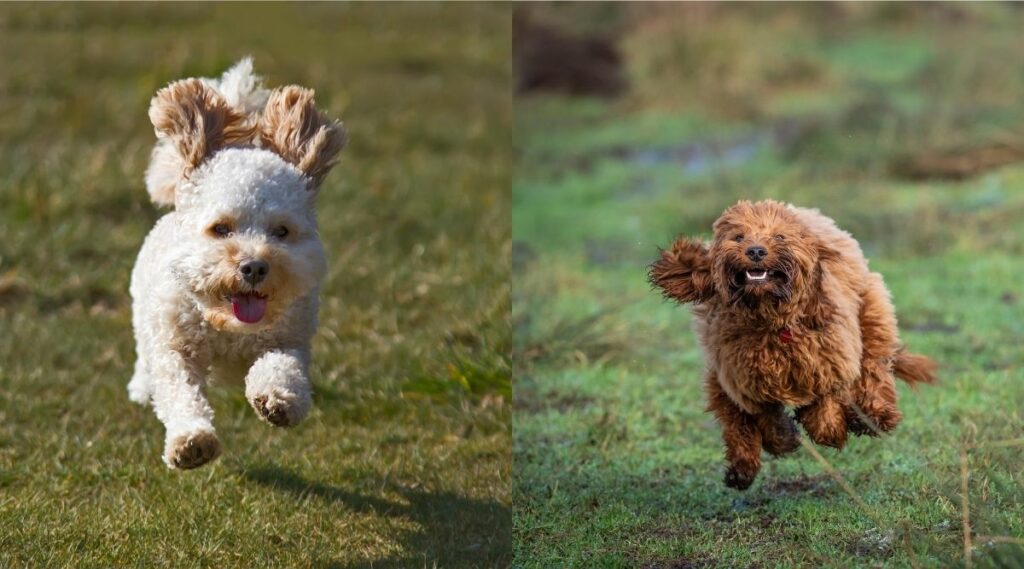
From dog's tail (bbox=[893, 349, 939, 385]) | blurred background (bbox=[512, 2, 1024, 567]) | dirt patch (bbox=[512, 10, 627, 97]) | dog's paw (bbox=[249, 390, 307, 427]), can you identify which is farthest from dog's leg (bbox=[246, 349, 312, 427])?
dirt patch (bbox=[512, 10, 627, 97])

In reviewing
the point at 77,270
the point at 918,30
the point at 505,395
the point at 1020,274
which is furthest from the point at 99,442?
the point at 918,30

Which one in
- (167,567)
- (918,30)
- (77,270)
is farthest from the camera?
(918,30)

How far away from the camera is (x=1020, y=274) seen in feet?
27.8

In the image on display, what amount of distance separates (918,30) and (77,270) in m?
10.9

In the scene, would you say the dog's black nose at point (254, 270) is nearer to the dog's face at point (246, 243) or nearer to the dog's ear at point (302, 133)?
the dog's face at point (246, 243)

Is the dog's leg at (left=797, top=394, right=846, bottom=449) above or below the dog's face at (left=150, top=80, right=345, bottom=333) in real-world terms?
below

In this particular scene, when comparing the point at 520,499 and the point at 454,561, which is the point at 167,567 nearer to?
the point at 454,561

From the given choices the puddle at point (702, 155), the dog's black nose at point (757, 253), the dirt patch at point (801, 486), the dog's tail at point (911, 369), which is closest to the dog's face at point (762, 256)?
the dog's black nose at point (757, 253)

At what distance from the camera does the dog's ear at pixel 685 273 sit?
482 cm

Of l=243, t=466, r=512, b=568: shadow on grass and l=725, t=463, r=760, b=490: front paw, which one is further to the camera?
l=243, t=466, r=512, b=568: shadow on grass

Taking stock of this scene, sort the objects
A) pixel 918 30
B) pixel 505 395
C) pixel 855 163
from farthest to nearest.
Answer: pixel 918 30
pixel 855 163
pixel 505 395

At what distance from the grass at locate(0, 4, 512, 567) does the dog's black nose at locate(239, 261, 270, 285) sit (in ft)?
3.33

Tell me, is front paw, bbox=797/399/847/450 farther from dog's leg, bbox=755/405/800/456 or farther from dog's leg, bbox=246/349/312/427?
dog's leg, bbox=246/349/312/427

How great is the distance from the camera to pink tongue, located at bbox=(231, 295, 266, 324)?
4.72 metres
